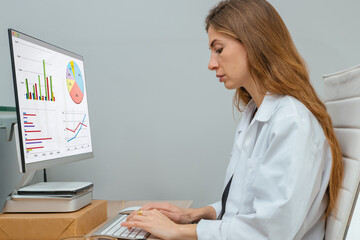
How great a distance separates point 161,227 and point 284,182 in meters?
0.35

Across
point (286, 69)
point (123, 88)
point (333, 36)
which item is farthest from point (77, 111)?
point (333, 36)

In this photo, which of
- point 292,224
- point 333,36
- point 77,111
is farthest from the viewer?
point 333,36

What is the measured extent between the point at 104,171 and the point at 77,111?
0.55m

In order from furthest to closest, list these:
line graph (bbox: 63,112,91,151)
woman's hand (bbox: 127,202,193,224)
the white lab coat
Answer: line graph (bbox: 63,112,91,151), woman's hand (bbox: 127,202,193,224), the white lab coat

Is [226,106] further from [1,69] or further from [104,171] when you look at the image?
[1,69]

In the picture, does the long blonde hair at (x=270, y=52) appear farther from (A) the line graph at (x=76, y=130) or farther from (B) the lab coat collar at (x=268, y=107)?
(A) the line graph at (x=76, y=130)

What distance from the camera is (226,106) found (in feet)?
5.84

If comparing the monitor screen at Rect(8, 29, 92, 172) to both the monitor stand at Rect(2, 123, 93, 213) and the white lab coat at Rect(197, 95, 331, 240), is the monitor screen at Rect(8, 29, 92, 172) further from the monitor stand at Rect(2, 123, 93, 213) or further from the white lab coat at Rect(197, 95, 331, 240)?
the white lab coat at Rect(197, 95, 331, 240)

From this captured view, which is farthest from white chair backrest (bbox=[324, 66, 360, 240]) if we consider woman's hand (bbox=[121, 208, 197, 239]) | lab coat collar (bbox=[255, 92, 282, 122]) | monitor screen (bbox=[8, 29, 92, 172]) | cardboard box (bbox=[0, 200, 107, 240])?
monitor screen (bbox=[8, 29, 92, 172])

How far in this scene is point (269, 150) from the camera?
931mm

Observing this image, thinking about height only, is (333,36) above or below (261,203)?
above

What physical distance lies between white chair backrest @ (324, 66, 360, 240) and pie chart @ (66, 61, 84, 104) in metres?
0.88

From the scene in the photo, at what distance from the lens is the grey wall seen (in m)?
1.79

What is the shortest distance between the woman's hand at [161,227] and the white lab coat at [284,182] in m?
0.04
